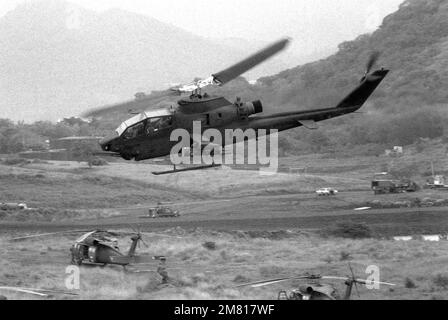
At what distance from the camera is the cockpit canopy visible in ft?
114

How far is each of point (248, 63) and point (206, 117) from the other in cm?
358

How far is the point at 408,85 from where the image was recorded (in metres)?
79.6

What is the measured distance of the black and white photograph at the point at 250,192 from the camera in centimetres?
3550

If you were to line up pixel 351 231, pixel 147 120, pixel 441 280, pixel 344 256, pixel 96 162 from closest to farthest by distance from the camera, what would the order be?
pixel 147 120
pixel 441 280
pixel 344 256
pixel 351 231
pixel 96 162

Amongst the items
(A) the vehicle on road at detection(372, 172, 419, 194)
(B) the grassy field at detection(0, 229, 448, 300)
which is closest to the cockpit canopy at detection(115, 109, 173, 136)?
(B) the grassy field at detection(0, 229, 448, 300)

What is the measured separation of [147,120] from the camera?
114 ft

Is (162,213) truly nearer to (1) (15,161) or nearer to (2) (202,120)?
(2) (202,120)

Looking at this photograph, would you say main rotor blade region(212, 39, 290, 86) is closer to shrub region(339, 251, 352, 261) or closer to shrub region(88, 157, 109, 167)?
shrub region(339, 251, 352, 261)

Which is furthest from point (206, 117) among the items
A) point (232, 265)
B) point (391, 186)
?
point (391, 186)

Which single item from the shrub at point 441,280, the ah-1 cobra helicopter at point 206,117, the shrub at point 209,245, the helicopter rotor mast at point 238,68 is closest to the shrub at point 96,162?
the shrub at point 209,245

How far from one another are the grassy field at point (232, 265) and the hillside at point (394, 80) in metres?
11.6

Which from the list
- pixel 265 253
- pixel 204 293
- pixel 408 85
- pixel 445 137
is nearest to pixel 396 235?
pixel 265 253

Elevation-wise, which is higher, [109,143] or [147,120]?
[147,120]
